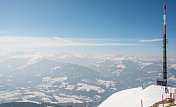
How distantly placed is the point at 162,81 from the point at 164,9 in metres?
42.9

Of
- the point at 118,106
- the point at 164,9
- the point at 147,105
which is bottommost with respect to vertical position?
the point at 118,106

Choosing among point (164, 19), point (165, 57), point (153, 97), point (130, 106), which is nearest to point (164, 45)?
point (165, 57)

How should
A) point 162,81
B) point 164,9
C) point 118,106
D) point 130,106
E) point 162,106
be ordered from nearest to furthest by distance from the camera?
point 162,106
point 130,106
point 118,106
point 162,81
point 164,9

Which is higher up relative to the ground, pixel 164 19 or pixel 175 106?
pixel 164 19

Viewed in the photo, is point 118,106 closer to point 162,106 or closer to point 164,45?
point 162,106

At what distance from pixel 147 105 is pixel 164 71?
5997cm

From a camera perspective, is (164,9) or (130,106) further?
(164,9)

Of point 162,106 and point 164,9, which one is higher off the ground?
point 164,9

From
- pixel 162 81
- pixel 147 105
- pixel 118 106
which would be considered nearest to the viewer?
pixel 147 105

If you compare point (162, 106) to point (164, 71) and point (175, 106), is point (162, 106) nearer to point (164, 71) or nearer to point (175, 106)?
point (175, 106)

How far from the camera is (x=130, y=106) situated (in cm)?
4184

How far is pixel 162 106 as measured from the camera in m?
31.0

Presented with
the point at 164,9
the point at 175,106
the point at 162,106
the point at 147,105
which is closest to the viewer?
the point at 175,106

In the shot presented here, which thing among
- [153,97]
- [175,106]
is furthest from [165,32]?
[175,106]
